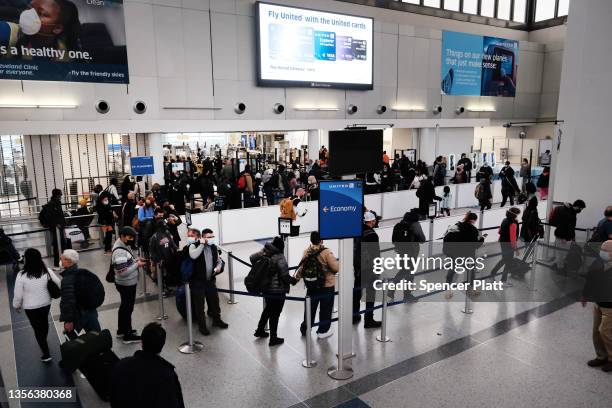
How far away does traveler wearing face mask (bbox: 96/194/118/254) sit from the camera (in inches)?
419

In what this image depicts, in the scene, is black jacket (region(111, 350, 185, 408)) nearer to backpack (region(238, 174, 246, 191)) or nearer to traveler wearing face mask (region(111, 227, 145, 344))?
traveler wearing face mask (region(111, 227, 145, 344))

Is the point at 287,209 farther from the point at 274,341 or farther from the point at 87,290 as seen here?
the point at 87,290

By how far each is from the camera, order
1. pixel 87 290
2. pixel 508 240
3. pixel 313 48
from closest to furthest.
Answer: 1. pixel 87 290
2. pixel 508 240
3. pixel 313 48

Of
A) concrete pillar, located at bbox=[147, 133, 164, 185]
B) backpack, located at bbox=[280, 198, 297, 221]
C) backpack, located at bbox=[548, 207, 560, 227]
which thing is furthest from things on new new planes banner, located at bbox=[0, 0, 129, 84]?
backpack, located at bbox=[548, 207, 560, 227]

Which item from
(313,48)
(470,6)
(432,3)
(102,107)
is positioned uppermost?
(470,6)

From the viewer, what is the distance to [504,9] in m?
26.1

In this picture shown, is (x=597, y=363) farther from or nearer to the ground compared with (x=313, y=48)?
nearer to the ground

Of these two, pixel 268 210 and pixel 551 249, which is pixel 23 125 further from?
pixel 551 249

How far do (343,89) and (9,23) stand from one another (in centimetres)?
1222

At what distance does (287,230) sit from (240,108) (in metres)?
8.99

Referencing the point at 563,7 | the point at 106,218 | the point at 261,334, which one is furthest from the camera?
the point at 563,7

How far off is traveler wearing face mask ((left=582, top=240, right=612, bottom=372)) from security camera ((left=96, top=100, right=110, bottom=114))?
13.8 m

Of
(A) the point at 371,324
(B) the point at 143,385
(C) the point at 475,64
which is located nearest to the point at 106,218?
(A) the point at 371,324

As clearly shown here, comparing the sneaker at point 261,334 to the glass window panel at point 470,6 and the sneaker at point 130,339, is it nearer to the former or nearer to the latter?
the sneaker at point 130,339
